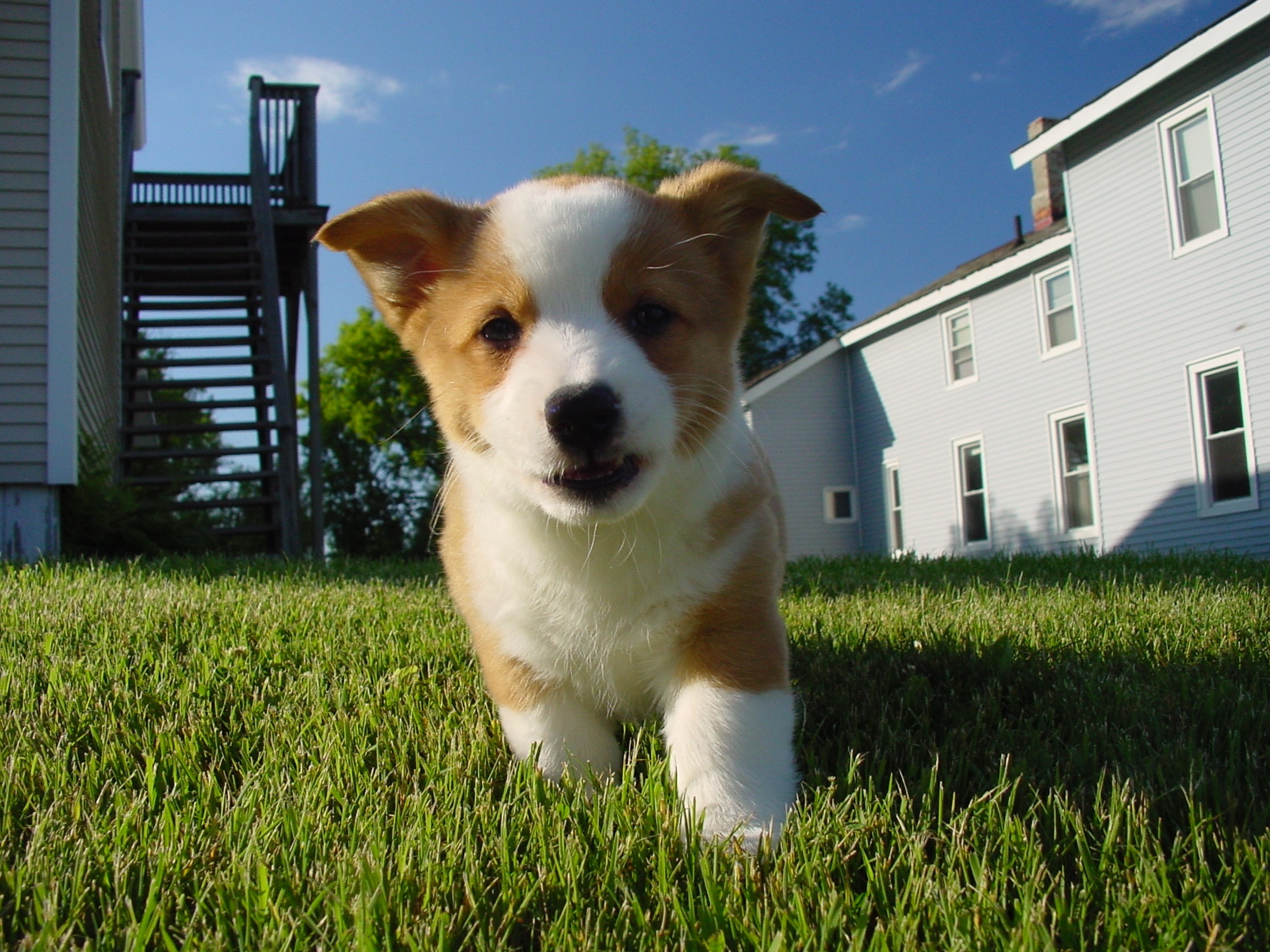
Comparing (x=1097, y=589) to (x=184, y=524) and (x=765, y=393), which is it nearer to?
(x=184, y=524)

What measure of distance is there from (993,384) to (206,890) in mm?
19969

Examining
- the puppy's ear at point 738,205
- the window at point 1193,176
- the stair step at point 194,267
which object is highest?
the window at point 1193,176

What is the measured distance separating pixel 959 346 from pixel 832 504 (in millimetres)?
5263

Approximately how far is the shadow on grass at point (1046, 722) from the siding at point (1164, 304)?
11.8 m

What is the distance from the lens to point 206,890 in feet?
5.83

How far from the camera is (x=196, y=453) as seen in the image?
38.4ft

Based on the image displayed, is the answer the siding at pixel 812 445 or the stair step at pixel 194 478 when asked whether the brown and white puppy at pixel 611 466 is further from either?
the siding at pixel 812 445

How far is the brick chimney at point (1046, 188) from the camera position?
2114 centimetres

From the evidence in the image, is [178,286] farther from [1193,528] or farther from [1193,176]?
[1193,528]

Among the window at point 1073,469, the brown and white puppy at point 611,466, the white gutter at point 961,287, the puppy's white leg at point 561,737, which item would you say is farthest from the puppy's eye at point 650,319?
the white gutter at point 961,287

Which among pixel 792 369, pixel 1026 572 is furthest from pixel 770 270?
pixel 1026 572

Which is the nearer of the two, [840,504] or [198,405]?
[198,405]

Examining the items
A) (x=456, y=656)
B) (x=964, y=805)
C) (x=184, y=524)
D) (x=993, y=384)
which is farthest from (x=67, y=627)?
(x=993, y=384)

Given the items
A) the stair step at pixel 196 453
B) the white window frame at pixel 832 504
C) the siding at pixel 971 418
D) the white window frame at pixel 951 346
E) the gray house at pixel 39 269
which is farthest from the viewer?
the white window frame at pixel 832 504
